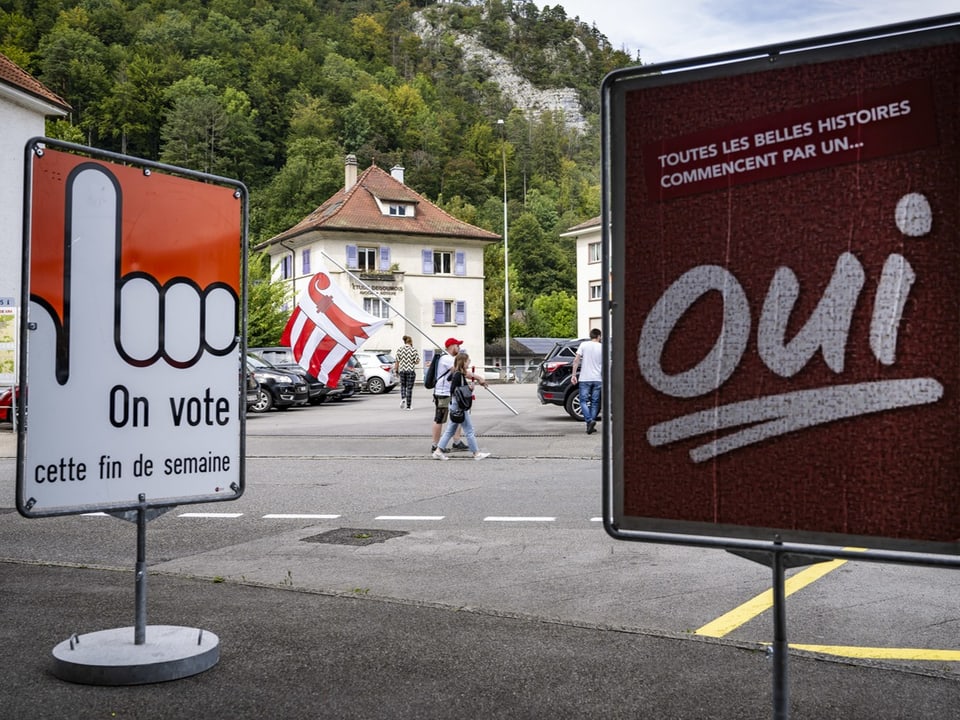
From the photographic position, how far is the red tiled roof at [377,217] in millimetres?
65812

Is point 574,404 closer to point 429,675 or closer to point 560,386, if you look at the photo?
point 560,386

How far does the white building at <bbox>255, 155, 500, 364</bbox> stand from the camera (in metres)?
65.2

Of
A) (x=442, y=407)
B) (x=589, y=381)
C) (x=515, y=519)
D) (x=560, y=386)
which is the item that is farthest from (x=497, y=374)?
(x=515, y=519)

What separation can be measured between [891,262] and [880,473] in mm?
533

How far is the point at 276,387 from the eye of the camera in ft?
96.5

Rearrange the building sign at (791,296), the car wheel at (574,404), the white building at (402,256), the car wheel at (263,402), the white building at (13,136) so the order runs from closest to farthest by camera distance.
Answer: the building sign at (791,296) < the car wheel at (574,404) < the car wheel at (263,402) < the white building at (13,136) < the white building at (402,256)

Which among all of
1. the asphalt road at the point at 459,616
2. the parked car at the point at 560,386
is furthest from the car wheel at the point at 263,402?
the asphalt road at the point at 459,616

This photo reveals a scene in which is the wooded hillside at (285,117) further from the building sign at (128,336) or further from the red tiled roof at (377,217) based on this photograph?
the building sign at (128,336)

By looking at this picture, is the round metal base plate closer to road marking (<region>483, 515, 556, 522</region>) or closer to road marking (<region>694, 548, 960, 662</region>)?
road marking (<region>694, 548, 960, 662</region>)

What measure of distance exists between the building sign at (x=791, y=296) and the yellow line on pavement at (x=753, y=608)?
223cm

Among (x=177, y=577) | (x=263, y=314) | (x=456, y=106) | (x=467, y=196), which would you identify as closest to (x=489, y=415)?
(x=177, y=577)

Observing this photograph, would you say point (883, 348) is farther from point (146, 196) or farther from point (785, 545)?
point (146, 196)

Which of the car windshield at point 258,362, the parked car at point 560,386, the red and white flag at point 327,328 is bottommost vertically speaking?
the parked car at point 560,386

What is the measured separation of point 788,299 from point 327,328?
1978 centimetres
